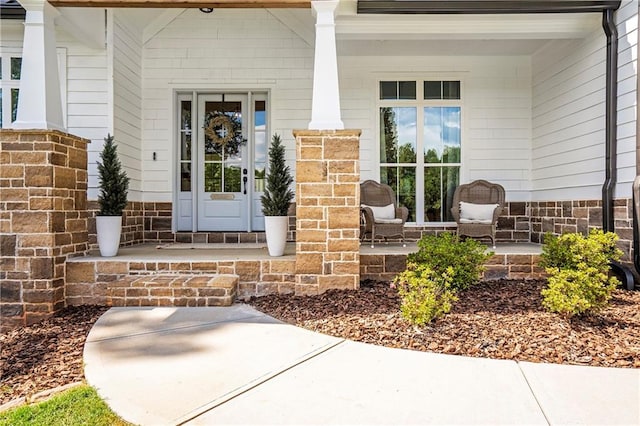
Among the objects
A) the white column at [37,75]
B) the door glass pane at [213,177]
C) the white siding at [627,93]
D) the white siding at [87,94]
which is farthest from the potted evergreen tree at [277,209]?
the white siding at [627,93]

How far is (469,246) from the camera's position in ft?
13.5

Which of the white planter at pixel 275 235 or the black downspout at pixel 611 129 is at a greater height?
the black downspout at pixel 611 129

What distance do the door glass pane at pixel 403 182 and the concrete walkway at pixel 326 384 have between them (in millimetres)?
3906

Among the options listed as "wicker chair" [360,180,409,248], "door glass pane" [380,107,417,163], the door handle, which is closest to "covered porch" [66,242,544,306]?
"wicker chair" [360,180,409,248]

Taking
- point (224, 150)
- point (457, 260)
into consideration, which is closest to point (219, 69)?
point (224, 150)

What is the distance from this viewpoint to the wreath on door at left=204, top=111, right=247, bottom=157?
6.59 metres

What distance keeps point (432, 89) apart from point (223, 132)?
318 centimetres

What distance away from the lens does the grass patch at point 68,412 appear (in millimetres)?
2004

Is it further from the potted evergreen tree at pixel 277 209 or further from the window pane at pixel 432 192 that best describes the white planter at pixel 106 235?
the window pane at pixel 432 192

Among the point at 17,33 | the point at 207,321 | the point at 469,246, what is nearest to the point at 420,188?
the point at 469,246

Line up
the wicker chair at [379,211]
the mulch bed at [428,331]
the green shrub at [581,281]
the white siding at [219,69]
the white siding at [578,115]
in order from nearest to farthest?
the mulch bed at [428,331] < the green shrub at [581,281] < the white siding at [578,115] < the wicker chair at [379,211] < the white siding at [219,69]

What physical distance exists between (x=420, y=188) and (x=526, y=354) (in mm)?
4084

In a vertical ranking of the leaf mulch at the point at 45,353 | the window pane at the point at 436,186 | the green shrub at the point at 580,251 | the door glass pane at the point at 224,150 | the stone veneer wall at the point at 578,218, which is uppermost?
the door glass pane at the point at 224,150

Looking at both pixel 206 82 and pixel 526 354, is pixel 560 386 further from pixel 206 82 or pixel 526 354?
pixel 206 82
